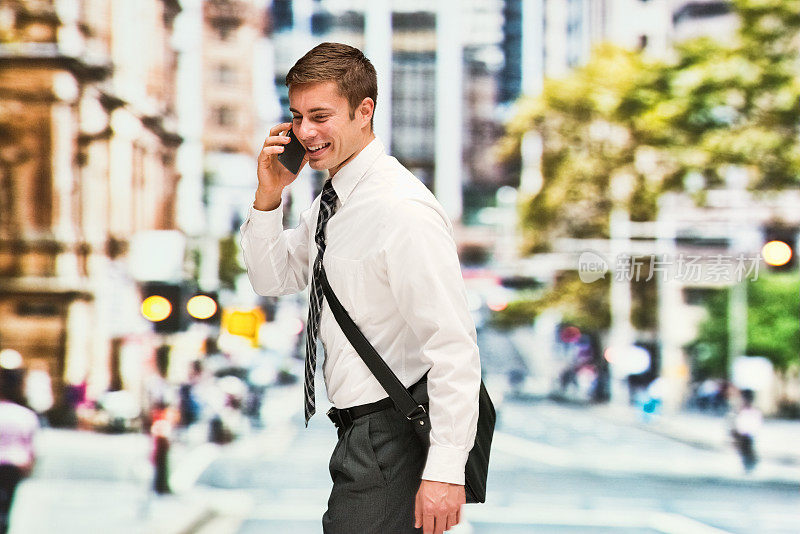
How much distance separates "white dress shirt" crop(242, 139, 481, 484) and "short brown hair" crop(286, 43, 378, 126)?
10 cm

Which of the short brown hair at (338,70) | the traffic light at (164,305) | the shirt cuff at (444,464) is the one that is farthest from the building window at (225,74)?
the shirt cuff at (444,464)

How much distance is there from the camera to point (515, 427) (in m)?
4.35

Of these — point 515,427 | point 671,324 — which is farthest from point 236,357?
point 671,324

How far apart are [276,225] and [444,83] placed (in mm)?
3005

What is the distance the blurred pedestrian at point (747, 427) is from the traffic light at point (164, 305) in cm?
262

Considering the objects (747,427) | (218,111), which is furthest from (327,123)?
(747,427)

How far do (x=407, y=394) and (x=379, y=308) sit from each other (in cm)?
13

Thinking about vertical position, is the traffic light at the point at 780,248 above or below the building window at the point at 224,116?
below

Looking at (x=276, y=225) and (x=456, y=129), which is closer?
(x=276, y=225)

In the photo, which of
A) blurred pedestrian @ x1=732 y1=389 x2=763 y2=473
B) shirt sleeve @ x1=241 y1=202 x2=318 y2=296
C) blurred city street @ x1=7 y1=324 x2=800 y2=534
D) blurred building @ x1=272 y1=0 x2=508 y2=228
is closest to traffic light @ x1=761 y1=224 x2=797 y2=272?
blurred pedestrian @ x1=732 y1=389 x2=763 y2=473

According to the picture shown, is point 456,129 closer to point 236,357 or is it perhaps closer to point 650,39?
point 650,39

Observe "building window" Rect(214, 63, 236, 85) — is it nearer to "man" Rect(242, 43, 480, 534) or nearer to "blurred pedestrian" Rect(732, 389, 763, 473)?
"blurred pedestrian" Rect(732, 389, 763, 473)

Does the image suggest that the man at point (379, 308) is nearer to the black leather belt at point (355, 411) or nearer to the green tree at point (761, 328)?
the black leather belt at point (355, 411)

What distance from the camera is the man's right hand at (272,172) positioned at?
4.59ft
